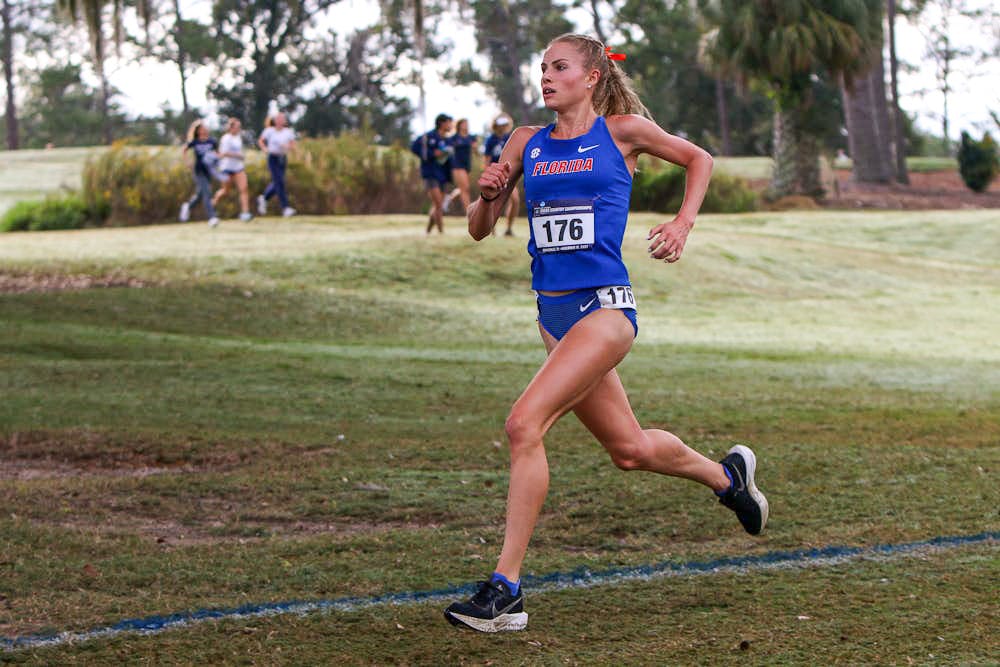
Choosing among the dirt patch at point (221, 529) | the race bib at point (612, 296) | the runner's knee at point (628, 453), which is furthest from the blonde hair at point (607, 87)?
the dirt patch at point (221, 529)

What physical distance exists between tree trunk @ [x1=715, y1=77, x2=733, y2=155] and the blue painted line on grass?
59.9 metres

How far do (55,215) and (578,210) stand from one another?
27735 mm

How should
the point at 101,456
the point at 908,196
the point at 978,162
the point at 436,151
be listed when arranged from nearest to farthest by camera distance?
the point at 101,456
the point at 436,151
the point at 908,196
the point at 978,162

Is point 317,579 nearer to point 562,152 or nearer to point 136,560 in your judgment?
point 136,560

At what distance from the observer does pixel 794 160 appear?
38.3 meters

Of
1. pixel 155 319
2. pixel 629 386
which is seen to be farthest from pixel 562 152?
pixel 155 319

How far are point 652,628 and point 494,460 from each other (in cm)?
369

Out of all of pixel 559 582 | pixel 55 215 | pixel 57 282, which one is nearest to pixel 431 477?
pixel 559 582

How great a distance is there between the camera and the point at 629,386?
11758 millimetres

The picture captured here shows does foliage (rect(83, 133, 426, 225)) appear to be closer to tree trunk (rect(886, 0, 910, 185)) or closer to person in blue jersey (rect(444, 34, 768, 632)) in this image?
person in blue jersey (rect(444, 34, 768, 632))

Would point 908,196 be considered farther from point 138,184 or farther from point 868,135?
point 138,184

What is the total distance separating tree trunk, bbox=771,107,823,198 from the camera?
37100 millimetres

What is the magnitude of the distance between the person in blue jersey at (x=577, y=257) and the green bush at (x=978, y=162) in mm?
45088

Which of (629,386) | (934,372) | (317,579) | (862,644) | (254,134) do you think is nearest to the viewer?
(862,644)
